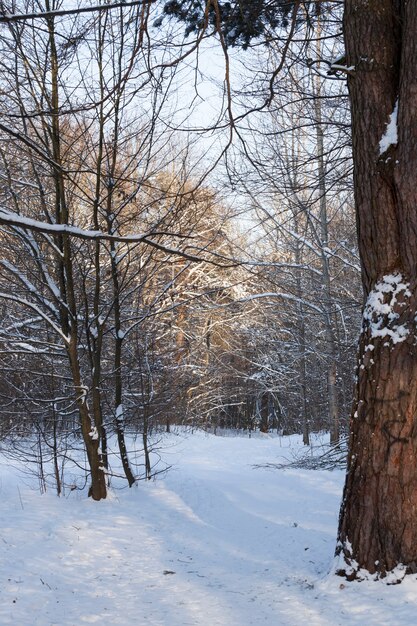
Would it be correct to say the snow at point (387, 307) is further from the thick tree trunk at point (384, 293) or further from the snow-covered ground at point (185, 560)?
the snow-covered ground at point (185, 560)

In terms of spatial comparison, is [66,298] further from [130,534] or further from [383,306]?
[383,306]

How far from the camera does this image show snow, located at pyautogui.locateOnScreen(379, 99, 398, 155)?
4031mm

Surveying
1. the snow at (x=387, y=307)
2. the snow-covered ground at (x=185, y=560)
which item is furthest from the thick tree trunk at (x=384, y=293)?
the snow-covered ground at (x=185, y=560)

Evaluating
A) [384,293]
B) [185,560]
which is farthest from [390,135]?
[185,560]

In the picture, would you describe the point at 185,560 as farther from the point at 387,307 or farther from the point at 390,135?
the point at 390,135

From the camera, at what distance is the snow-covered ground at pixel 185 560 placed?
366 cm

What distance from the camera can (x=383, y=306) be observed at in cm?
410

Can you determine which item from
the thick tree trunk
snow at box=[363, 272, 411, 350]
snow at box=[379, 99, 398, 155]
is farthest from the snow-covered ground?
snow at box=[379, 99, 398, 155]

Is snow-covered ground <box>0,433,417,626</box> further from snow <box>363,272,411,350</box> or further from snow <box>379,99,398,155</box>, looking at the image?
snow <box>379,99,398,155</box>

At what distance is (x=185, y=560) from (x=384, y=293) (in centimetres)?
284

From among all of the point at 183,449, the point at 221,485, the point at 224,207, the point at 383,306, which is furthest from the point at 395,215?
the point at 183,449

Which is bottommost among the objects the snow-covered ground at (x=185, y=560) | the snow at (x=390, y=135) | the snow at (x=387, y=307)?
the snow-covered ground at (x=185, y=560)

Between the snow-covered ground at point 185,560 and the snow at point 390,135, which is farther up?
the snow at point 390,135

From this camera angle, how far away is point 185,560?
16.6ft
